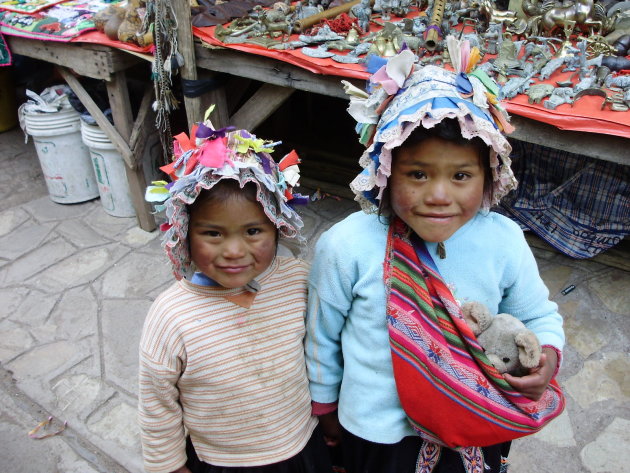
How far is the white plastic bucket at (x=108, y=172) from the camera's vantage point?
4.13 meters

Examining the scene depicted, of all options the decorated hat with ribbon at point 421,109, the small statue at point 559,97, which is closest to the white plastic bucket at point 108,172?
the small statue at point 559,97

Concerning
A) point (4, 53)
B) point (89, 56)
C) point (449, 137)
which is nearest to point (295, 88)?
point (89, 56)

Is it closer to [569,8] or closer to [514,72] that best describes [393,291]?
[514,72]

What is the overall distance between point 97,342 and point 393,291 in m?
2.48

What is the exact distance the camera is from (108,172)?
4.30 m

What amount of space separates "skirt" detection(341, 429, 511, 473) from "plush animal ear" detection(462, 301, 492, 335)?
41 cm

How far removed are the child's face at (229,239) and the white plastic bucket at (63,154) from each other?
11.2ft

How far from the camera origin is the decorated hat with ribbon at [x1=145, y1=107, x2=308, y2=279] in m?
1.31

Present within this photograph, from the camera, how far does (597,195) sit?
3682mm

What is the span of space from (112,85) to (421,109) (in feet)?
10.7

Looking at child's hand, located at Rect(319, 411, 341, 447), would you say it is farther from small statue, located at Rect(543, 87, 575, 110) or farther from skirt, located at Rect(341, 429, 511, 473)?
small statue, located at Rect(543, 87, 575, 110)

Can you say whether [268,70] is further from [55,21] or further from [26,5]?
[26,5]

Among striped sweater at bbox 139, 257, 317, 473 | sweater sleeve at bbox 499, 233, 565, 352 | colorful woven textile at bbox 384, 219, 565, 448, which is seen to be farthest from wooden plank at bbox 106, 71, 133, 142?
sweater sleeve at bbox 499, 233, 565, 352

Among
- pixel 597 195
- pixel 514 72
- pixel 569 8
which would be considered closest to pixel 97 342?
pixel 514 72
